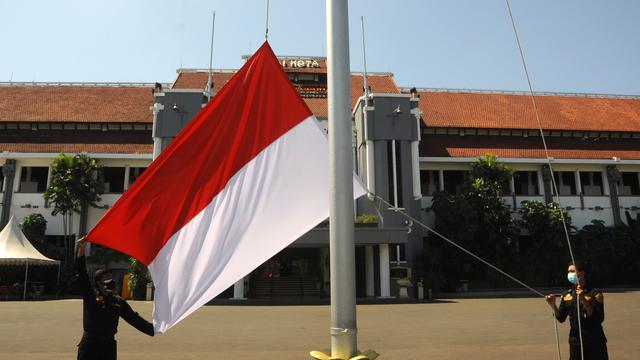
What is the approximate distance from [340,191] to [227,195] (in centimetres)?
141

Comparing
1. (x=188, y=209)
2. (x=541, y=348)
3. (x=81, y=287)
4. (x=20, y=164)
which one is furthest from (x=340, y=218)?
(x=20, y=164)

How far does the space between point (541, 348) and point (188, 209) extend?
818 cm

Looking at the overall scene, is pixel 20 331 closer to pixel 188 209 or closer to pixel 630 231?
pixel 188 209

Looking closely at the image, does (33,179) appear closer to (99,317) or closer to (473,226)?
(473,226)

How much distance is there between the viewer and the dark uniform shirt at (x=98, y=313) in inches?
170

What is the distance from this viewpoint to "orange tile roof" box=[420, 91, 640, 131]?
3416cm

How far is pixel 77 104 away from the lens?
108 ft

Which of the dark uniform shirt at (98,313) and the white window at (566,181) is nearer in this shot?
the dark uniform shirt at (98,313)

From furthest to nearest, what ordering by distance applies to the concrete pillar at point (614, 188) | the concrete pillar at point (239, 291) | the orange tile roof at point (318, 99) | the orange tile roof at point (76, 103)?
the orange tile roof at point (318, 99) < the concrete pillar at point (614, 188) < the orange tile roof at point (76, 103) < the concrete pillar at point (239, 291)

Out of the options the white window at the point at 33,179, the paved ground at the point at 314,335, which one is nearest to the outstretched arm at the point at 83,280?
the paved ground at the point at 314,335

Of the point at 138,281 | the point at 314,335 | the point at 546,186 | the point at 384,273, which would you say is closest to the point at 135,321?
the point at 314,335

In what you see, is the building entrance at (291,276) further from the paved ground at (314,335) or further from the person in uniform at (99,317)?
the person in uniform at (99,317)

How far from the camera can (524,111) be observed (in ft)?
118

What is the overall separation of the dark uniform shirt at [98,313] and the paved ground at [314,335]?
15.3ft
